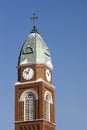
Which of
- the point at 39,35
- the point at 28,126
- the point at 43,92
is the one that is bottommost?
the point at 28,126

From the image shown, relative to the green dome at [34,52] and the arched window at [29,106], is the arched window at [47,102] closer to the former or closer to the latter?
the arched window at [29,106]

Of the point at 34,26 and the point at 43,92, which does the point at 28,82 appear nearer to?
the point at 43,92

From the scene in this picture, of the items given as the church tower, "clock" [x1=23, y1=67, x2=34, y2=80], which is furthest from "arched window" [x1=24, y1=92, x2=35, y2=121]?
"clock" [x1=23, y1=67, x2=34, y2=80]

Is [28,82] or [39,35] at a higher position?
[39,35]

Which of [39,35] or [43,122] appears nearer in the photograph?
[43,122]

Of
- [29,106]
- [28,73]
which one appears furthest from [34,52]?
[29,106]

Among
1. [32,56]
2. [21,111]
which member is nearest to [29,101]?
[21,111]

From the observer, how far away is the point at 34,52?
2645 inches

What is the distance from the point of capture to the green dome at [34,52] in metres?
67.0

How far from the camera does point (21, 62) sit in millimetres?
67250

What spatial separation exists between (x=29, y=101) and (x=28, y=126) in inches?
144

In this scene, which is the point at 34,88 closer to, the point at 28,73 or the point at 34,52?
the point at 28,73

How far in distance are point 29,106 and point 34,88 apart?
2582 mm

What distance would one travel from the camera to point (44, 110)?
212 feet
